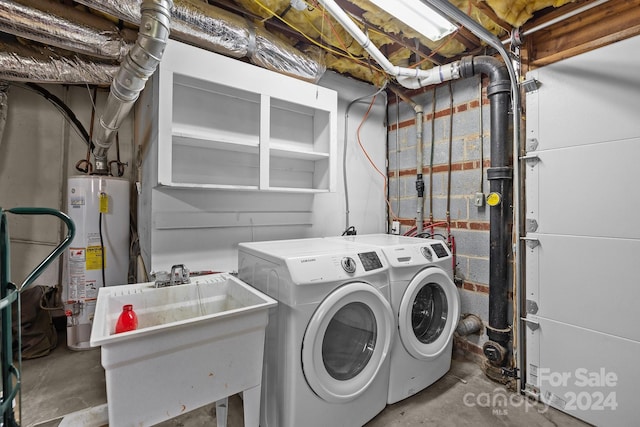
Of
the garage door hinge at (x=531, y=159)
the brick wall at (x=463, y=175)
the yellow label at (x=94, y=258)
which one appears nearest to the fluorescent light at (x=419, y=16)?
the brick wall at (x=463, y=175)

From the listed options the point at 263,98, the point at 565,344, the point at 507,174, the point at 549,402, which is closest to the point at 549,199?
the point at 507,174

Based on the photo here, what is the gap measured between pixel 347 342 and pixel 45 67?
2.61m

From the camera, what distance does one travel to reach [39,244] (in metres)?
2.65

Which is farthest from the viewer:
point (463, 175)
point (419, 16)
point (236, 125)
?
point (463, 175)

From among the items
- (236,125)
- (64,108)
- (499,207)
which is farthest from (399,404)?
(64,108)

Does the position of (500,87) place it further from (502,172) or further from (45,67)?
(45,67)

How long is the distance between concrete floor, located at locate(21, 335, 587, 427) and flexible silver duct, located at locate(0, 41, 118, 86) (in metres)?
2.04

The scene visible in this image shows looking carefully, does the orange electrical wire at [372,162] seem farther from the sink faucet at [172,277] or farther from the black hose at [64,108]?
the black hose at [64,108]

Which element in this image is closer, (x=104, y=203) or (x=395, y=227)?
(x=104, y=203)

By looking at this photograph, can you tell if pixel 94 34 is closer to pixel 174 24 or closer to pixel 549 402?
pixel 174 24

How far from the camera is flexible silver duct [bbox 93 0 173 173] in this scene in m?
1.36

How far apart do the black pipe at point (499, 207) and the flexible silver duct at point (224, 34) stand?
1338 mm

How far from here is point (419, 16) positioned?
5.90 feet

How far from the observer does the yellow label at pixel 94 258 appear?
2379 mm
